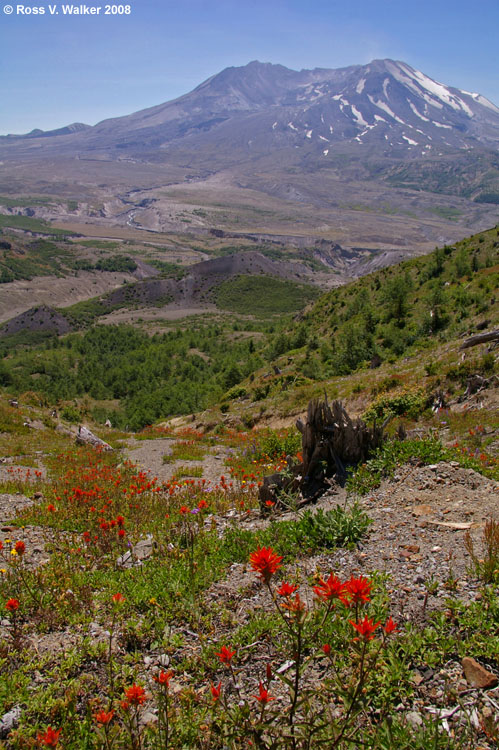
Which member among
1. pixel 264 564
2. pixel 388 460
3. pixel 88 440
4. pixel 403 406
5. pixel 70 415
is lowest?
pixel 70 415

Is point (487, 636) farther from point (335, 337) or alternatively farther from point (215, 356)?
point (215, 356)

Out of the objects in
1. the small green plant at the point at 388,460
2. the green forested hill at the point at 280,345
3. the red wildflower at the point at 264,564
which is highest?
the red wildflower at the point at 264,564

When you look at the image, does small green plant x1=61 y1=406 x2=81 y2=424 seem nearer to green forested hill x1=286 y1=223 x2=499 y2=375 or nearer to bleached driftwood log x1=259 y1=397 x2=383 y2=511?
green forested hill x1=286 y1=223 x2=499 y2=375

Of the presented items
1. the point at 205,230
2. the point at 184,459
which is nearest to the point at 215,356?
the point at 184,459

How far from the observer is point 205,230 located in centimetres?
19700

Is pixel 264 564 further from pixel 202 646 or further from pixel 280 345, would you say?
pixel 280 345

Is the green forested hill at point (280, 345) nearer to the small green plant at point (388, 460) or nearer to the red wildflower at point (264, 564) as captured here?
the small green plant at point (388, 460)

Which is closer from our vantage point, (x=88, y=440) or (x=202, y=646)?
(x=202, y=646)

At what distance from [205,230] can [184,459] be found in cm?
19907

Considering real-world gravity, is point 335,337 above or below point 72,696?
below

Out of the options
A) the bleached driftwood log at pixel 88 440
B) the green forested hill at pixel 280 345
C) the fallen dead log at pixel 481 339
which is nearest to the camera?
the fallen dead log at pixel 481 339

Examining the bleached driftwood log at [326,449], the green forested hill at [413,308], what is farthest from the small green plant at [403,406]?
the green forested hill at [413,308]

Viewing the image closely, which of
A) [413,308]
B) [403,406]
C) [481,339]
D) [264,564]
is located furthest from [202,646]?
[413,308]

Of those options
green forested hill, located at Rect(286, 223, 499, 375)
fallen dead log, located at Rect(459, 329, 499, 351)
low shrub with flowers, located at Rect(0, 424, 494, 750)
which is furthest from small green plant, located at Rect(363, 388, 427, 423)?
green forested hill, located at Rect(286, 223, 499, 375)
